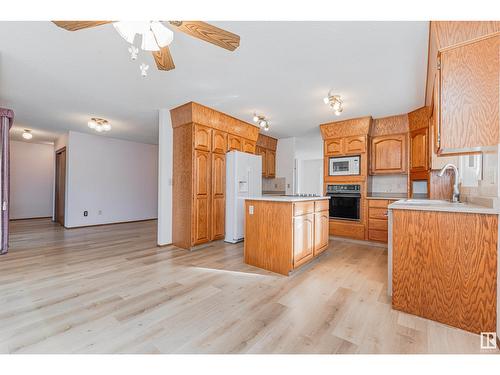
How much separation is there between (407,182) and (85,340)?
15.6ft

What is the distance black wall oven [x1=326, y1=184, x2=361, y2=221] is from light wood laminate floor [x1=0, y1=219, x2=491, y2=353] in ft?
4.04

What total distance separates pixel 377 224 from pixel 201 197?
307 centimetres

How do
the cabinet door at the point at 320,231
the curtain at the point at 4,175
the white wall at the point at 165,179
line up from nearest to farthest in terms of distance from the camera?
the cabinet door at the point at 320,231
the curtain at the point at 4,175
the white wall at the point at 165,179

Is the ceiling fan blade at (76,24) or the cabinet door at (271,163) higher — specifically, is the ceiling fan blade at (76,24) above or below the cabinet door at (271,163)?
above

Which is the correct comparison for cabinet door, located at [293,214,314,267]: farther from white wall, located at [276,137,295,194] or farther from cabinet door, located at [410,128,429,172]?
white wall, located at [276,137,295,194]

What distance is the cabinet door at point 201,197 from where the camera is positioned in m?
3.64

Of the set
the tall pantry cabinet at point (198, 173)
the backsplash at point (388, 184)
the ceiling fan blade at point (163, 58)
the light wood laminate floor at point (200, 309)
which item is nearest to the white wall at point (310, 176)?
the backsplash at point (388, 184)

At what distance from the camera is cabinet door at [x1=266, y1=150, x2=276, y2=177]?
5855 millimetres

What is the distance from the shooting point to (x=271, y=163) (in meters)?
5.96

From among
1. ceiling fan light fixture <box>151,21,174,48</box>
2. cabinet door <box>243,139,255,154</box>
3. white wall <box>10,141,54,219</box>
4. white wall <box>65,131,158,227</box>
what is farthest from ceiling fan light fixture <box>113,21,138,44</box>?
white wall <box>10,141,54,219</box>

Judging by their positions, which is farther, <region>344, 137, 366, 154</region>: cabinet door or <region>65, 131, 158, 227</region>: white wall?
<region>65, 131, 158, 227</region>: white wall

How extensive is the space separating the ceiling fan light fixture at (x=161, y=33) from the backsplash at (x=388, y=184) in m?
4.11

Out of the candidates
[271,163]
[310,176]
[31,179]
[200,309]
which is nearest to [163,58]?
[200,309]

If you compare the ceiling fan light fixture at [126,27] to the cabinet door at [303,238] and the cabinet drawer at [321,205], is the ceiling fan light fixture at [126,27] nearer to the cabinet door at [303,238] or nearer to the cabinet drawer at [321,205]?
the cabinet door at [303,238]
